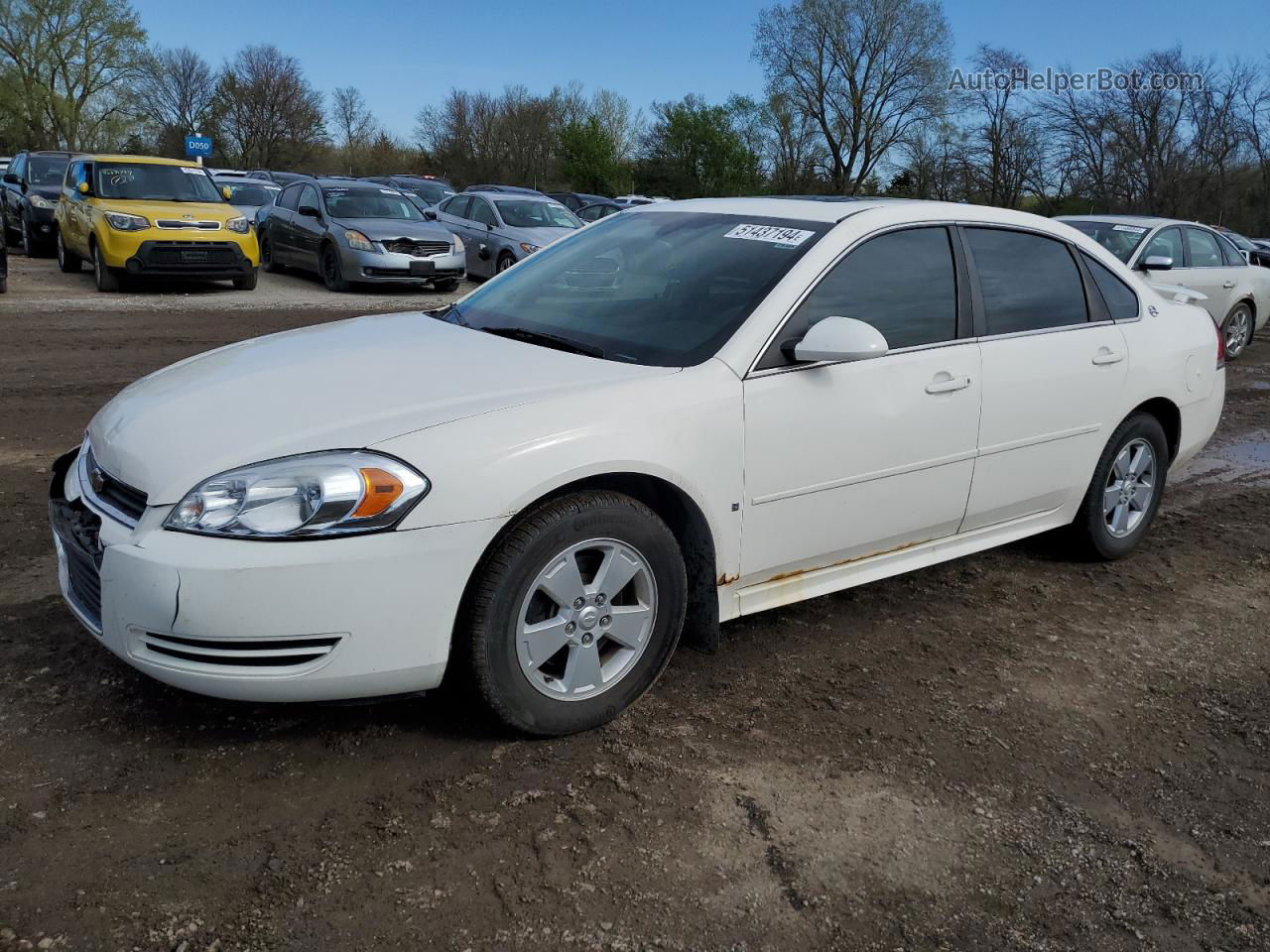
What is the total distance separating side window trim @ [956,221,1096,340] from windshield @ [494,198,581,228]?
43.5 ft

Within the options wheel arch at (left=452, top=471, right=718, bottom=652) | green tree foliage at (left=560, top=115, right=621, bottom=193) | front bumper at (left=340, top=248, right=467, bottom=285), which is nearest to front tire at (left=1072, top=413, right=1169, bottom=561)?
wheel arch at (left=452, top=471, right=718, bottom=652)

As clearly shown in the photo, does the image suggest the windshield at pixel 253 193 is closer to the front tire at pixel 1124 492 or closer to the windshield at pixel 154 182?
the windshield at pixel 154 182

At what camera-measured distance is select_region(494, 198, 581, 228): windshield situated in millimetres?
17281

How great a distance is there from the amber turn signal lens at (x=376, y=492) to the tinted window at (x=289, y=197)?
15.9 metres

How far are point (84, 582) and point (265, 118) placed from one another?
65.5 meters

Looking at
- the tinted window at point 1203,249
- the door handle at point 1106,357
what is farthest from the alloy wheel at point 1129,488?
the tinted window at point 1203,249

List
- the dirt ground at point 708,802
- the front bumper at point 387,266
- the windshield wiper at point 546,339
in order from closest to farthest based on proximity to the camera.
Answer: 1. the dirt ground at point 708,802
2. the windshield wiper at point 546,339
3. the front bumper at point 387,266

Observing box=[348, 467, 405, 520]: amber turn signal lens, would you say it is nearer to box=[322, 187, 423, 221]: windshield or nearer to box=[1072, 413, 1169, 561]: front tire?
box=[1072, 413, 1169, 561]: front tire

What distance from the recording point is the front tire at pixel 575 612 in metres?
2.94

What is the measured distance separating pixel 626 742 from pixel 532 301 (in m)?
1.79

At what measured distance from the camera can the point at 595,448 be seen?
304cm

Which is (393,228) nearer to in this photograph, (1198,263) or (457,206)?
(457,206)

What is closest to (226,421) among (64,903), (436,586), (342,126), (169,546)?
(169,546)

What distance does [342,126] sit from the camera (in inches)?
2968
